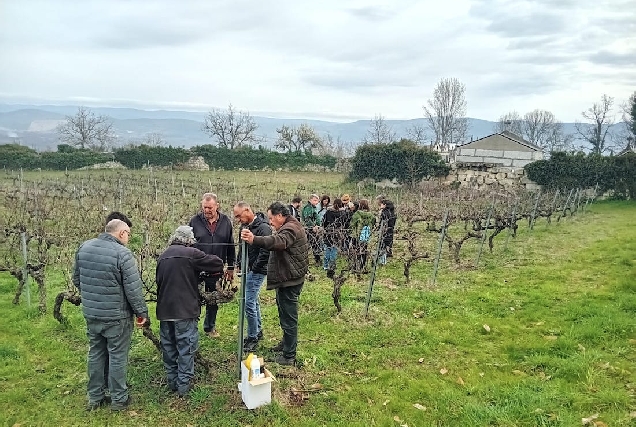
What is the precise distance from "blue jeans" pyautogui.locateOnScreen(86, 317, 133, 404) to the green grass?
0.62ft

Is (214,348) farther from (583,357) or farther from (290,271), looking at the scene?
(583,357)

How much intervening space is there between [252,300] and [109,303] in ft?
5.37

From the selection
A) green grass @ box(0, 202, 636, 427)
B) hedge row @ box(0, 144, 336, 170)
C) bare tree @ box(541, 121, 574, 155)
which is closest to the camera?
green grass @ box(0, 202, 636, 427)

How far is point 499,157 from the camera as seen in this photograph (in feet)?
82.1

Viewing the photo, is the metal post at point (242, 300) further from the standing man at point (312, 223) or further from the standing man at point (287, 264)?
the standing man at point (312, 223)

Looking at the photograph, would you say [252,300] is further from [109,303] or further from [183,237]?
[109,303]

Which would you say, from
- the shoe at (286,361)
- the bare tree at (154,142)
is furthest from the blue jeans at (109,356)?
the bare tree at (154,142)

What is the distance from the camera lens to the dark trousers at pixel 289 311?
4.77 meters

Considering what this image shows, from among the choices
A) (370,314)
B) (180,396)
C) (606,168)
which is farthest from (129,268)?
(606,168)

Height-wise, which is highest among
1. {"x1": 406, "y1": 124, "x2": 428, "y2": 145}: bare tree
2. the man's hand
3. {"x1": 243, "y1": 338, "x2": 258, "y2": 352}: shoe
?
{"x1": 406, "y1": 124, "x2": 428, "y2": 145}: bare tree

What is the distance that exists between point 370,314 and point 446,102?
178 ft

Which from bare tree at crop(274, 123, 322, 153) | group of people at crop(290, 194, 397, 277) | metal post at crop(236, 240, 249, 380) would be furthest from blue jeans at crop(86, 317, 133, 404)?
bare tree at crop(274, 123, 322, 153)

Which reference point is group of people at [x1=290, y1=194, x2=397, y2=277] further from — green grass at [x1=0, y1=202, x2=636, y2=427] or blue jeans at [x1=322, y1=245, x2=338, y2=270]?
green grass at [x1=0, y1=202, x2=636, y2=427]

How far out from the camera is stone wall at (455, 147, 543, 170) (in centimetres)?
2423
